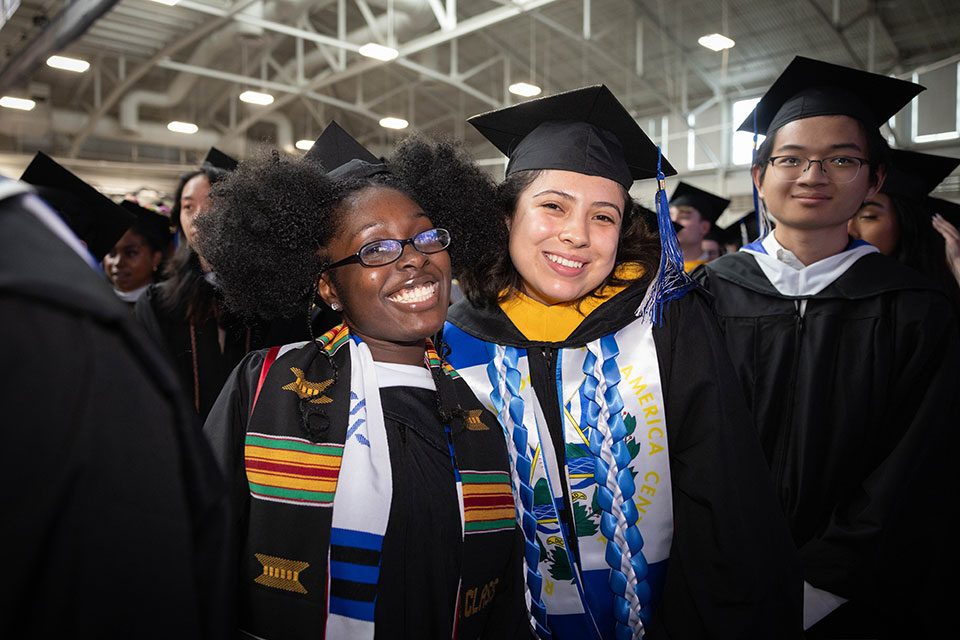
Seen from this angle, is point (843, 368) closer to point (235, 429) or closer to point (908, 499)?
point (908, 499)

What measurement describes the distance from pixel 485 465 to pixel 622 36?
1391 centimetres

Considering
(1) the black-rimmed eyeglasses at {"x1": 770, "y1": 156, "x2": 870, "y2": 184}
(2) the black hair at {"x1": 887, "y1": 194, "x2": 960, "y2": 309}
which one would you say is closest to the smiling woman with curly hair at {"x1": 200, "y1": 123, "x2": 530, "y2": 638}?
(1) the black-rimmed eyeglasses at {"x1": 770, "y1": 156, "x2": 870, "y2": 184}

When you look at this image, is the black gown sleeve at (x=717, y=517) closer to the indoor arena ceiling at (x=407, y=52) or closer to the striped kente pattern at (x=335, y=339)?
the striped kente pattern at (x=335, y=339)

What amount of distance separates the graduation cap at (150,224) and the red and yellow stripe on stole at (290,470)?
3.51m

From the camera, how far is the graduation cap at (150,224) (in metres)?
4.31

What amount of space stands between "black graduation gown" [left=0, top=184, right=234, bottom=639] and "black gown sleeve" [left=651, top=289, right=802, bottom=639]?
1.33 m

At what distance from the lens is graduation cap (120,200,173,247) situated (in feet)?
14.1

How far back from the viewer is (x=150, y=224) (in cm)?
434

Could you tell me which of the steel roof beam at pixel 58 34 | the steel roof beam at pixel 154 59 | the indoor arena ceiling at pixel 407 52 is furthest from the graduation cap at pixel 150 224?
the steel roof beam at pixel 154 59

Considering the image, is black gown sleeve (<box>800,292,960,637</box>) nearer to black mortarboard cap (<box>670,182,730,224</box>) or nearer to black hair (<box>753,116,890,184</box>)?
black hair (<box>753,116,890,184</box>)

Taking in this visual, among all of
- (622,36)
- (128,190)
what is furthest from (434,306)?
(128,190)

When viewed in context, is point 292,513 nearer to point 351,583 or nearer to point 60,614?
point 351,583

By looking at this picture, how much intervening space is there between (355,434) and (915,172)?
317 cm

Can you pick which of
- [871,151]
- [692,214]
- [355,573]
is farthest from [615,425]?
[692,214]
